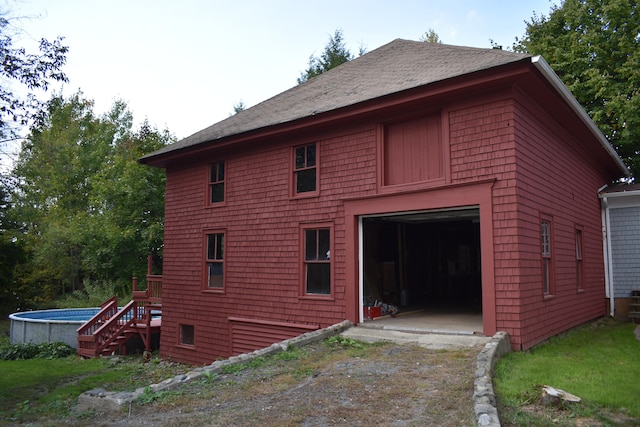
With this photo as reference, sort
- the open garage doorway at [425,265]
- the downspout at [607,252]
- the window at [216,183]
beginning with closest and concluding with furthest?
the open garage doorway at [425,265], the window at [216,183], the downspout at [607,252]

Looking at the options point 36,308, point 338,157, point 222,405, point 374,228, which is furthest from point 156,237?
point 222,405

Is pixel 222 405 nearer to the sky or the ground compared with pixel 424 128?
nearer to the ground

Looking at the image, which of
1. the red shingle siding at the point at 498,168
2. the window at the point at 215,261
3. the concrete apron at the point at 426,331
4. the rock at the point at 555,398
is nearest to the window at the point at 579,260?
the concrete apron at the point at 426,331

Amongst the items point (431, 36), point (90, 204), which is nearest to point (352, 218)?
point (431, 36)

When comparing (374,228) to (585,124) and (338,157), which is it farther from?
(585,124)

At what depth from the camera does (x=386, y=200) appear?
976 centimetres

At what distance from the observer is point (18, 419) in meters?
7.86

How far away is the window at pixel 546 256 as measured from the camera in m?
9.48

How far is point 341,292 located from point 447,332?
2486 mm

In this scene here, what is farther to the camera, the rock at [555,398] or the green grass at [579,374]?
the green grass at [579,374]

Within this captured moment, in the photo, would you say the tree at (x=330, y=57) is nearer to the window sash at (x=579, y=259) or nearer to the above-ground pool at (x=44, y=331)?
the above-ground pool at (x=44, y=331)

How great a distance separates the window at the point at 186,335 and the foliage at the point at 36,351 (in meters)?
5.71

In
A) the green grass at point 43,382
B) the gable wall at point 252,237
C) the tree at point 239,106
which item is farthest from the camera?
the tree at point 239,106

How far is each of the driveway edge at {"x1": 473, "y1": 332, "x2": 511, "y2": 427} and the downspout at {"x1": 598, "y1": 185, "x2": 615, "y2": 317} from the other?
7.84m
